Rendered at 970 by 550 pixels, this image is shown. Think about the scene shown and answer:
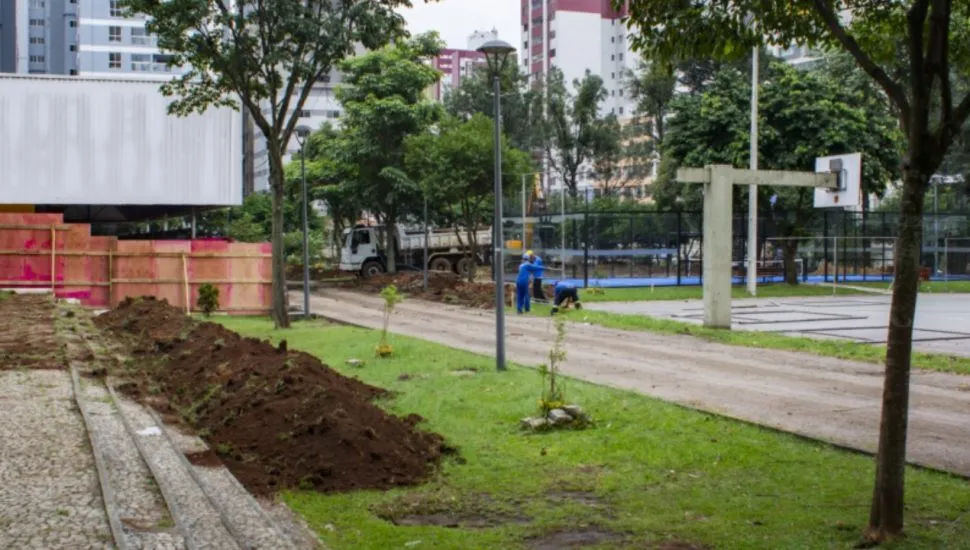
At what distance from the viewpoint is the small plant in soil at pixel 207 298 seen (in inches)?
1140

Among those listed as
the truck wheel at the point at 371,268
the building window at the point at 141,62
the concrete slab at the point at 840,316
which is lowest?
the concrete slab at the point at 840,316

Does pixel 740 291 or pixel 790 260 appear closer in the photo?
pixel 740 291

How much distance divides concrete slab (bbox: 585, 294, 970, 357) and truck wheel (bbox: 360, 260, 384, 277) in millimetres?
20905

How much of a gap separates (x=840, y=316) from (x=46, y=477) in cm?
2168

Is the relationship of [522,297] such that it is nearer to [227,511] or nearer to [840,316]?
[840,316]

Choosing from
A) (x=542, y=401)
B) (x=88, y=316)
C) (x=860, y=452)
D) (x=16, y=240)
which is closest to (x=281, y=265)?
(x=88, y=316)

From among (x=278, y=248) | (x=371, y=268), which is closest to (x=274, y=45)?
(x=278, y=248)

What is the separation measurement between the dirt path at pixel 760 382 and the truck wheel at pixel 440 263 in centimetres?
2606

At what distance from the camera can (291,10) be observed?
79.3 feet

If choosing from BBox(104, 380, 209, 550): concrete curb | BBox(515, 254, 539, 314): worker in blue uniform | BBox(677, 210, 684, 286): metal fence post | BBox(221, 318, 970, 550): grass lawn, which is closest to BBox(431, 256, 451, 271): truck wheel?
BBox(677, 210, 684, 286): metal fence post

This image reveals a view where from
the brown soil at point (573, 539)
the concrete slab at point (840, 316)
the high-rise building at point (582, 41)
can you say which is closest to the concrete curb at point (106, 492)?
the brown soil at point (573, 539)

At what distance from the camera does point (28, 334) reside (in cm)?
1892

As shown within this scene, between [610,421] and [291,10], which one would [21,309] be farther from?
[610,421]

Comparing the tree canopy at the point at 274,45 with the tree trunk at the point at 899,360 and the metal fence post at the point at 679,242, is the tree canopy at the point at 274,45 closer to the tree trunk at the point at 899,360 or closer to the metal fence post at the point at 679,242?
the metal fence post at the point at 679,242
